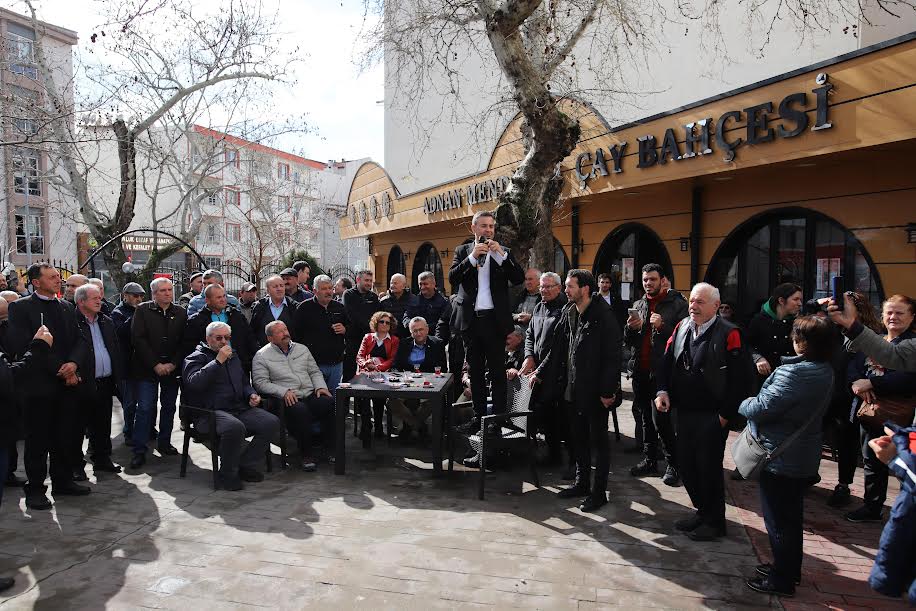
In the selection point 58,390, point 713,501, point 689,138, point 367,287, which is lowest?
point 713,501

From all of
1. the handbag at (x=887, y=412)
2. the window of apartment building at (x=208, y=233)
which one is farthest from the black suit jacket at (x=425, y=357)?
the window of apartment building at (x=208, y=233)

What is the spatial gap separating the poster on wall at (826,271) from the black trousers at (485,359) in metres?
5.37

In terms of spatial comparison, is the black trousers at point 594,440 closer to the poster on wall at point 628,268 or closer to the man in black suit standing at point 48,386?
the man in black suit standing at point 48,386

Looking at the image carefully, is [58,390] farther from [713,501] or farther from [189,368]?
[713,501]

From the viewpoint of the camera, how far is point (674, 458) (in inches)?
194

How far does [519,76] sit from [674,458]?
15.3ft

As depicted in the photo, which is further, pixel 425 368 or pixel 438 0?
pixel 438 0

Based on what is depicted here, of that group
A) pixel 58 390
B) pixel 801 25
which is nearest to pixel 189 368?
pixel 58 390

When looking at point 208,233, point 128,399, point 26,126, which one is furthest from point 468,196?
point 208,233

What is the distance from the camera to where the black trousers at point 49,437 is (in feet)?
14.9

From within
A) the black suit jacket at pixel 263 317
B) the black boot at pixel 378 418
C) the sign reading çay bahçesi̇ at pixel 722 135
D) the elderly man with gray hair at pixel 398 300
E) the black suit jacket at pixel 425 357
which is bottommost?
the black boot at pixel 378 418

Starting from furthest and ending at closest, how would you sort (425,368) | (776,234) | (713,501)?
(776,234) < (425,368) < (713,501)

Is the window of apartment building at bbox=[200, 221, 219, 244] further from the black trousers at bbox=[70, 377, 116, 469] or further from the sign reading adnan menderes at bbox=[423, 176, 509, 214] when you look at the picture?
the black trousers at bbox=[70, 377, 116, 469]

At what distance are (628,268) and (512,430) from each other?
23.6 feet
